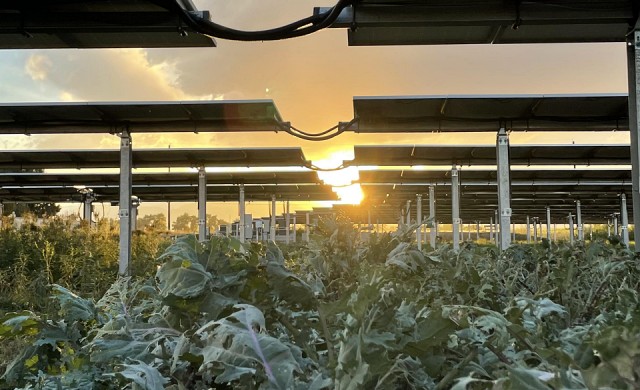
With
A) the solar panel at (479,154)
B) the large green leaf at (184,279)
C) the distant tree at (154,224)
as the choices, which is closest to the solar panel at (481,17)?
the large green leaf at (184,279)

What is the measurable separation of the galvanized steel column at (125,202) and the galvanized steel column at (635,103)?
26.8 feet

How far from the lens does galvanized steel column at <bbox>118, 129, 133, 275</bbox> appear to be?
31.5 ft

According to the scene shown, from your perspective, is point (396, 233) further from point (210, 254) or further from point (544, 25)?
point (544, 25)

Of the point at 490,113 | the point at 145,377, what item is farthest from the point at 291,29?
the point at 490,113

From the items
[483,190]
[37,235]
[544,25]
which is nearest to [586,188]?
[483,190]

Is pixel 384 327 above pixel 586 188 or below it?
below

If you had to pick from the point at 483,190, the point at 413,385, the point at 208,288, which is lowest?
the point at 413,385

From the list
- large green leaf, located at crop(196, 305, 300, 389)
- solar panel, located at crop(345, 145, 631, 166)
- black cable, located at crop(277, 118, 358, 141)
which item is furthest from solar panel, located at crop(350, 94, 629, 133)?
large green leaf, located at crop(196, 305, 300, 389)

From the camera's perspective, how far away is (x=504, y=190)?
340 inches

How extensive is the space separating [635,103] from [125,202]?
8299 millimetres

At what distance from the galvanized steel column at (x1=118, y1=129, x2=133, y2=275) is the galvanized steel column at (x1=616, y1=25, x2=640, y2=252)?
8.18 metres

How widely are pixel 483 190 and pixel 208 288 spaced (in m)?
22.4

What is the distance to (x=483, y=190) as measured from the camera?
22.0 meters

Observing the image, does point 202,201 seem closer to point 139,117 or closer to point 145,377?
point 139,117
